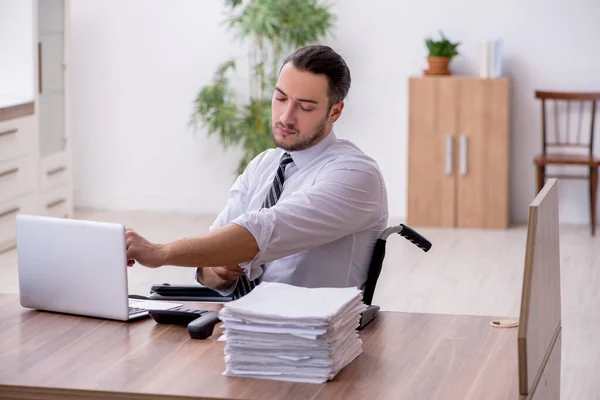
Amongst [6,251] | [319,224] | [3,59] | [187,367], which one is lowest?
[6,251]

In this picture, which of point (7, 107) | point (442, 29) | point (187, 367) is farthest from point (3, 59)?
point (187, 367)

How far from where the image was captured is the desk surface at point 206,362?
6.45 ft

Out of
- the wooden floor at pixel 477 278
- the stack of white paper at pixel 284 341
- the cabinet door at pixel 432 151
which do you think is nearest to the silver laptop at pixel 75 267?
the stack of white paper at pixel 284 341

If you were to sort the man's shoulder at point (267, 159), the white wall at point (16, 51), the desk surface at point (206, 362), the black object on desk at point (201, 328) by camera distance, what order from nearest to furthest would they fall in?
1. the desk surface at point (206, 362)
2. the black object on desk at point (201, 328)
3. the man's shoulder at point (267, 159)
4. the white wall at point (16, 51)

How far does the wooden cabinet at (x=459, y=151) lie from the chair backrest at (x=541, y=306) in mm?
4748

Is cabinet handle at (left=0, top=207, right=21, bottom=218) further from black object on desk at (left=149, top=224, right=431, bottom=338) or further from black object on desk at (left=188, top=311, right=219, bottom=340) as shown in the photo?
black object on desk at (left=188, top=311, right=219, bottom=340)

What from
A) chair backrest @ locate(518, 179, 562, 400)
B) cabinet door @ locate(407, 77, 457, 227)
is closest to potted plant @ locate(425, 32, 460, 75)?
cabinet door @ locate(407, 77, 457, 227)

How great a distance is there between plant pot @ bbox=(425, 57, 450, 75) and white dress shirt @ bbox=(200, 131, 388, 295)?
4.56 metres

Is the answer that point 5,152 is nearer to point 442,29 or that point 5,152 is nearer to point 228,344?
point 442,29

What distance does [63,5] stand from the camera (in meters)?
7.38

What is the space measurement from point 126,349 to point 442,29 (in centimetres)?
574

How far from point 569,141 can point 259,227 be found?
213 inches

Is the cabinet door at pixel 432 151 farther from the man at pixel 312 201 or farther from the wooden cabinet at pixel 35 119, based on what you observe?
the man at pixel 312 201

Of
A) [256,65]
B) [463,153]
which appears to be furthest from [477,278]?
[256,65]
